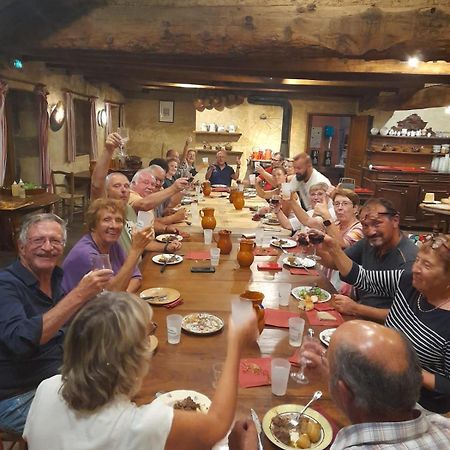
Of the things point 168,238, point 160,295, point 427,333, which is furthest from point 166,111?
point 427,333

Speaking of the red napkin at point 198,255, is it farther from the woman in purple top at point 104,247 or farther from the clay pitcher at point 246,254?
the woman in purple top at point 104,247

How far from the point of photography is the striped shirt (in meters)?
1.58

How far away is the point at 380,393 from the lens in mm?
978

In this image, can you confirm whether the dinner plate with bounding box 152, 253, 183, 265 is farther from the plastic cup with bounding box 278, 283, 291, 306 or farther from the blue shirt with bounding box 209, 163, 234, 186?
the blue shirt with bounding box 209, 163, 234, 186

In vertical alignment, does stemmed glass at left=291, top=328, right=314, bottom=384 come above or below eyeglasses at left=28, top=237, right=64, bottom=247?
below

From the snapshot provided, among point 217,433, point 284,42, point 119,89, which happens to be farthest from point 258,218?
point 119,89

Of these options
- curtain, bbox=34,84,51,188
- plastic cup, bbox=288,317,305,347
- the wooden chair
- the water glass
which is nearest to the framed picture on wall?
the wooden chair

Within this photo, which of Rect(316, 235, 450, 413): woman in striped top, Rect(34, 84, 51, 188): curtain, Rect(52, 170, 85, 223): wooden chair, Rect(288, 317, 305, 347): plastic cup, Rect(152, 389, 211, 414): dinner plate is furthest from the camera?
Rect(52, 170, 85, 223): wooden chair

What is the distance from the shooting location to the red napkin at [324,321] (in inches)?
75.0

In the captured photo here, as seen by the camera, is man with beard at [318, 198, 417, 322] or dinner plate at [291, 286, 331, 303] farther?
dinner plate at [291, 286, 331, 303]

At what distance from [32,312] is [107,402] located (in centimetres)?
81

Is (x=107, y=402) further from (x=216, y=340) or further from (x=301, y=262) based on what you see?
(x=301, y=262)

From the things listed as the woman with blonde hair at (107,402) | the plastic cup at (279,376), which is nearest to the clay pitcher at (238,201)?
the plastic cup at (279,376)

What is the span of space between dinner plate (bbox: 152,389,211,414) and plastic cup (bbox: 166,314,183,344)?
0.33 meters
